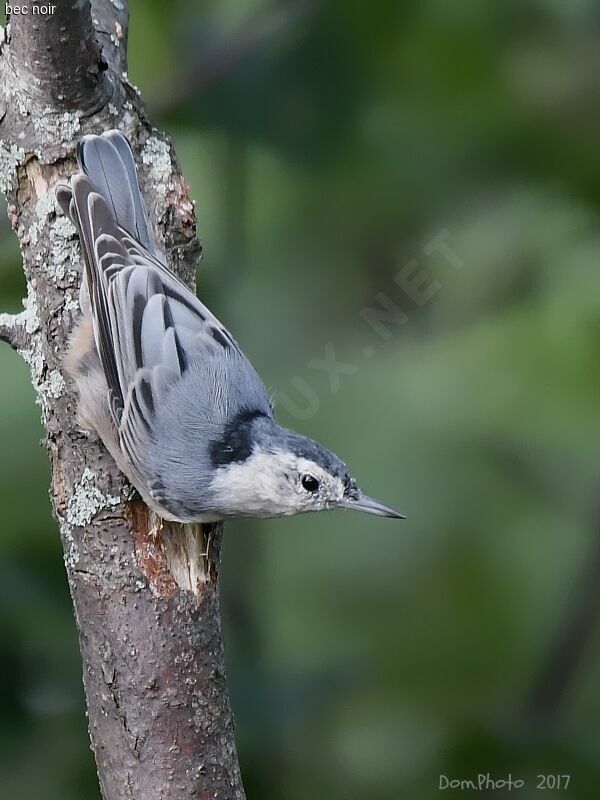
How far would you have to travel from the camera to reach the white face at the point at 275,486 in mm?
1678

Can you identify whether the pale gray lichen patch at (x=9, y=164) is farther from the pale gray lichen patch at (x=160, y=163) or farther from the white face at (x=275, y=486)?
the white face at (x=275, y=486)

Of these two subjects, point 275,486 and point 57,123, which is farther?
point 275,486

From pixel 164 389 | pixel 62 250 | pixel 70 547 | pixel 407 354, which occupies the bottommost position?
pixel 70 547

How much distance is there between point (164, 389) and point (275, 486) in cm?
29

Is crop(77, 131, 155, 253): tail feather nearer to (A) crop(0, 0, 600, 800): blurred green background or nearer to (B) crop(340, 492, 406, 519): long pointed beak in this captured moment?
(A) crop(0, 0, 600, 800): blurred green background

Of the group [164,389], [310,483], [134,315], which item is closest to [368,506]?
[310,483]

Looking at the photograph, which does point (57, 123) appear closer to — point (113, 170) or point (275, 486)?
point (113, 170)

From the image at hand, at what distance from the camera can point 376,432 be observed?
227cm

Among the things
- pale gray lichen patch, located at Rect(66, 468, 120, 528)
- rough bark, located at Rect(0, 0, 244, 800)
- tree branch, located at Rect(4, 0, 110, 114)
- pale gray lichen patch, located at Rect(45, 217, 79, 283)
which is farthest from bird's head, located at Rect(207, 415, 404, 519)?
tree branch, located at Rect(4, 0, 110, 114)

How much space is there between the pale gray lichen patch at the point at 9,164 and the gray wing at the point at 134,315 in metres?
0.09

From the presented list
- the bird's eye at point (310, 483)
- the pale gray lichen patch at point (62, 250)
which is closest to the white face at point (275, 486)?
the bird's eye at point (310, 483)

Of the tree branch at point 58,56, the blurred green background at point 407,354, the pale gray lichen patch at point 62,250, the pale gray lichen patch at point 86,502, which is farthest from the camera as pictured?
the blurred green background at point 407,354

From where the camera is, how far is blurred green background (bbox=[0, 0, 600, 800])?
2.19 meters

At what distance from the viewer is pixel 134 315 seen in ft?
5.94
